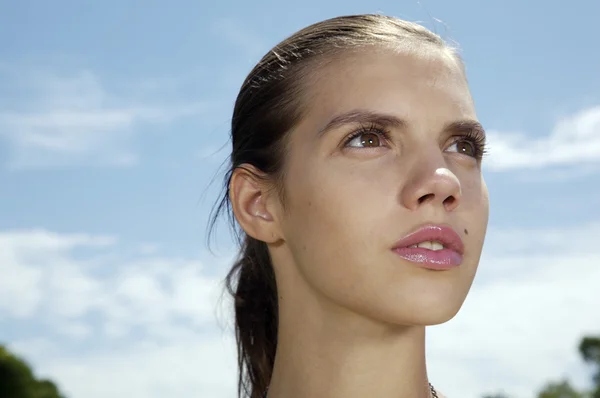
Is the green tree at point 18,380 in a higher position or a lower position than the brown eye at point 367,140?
higher

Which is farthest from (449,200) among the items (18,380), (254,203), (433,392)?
(18,380)

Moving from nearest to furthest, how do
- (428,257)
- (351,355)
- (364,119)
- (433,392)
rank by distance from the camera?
(428,257) < (364,119) < (351,355) < (433,392)

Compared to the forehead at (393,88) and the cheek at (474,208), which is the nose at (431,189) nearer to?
the cheek at (474,208)

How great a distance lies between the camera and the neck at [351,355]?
4.31 m

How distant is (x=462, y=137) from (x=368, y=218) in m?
0.81

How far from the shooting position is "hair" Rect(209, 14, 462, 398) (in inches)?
180

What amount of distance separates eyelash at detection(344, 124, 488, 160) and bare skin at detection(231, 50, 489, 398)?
0.01 meters

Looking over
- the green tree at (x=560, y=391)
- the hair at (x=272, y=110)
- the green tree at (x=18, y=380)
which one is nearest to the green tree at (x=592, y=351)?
the green tree at (x=560, y=391)

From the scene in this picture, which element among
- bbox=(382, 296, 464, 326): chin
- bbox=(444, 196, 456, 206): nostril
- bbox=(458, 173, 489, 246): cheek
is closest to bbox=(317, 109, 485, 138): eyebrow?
bbox=(458, 173, 489, 246): cheek

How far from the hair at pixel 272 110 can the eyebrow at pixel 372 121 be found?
29cm

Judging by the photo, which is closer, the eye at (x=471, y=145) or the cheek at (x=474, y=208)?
the cheek at (x=474, y=208)

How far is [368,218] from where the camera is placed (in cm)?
396

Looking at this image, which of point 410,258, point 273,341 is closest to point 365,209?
point 410,258

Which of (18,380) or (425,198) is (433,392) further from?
(18,380)
